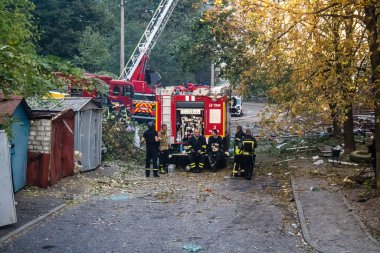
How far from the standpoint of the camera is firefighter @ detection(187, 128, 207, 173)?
53.3ft

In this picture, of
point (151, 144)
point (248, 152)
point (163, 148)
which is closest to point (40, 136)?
point (151, 144)

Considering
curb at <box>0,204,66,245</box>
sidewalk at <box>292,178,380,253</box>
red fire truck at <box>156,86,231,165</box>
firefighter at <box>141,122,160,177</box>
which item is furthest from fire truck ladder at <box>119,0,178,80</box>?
curb at <box>0,204,66,245</box>

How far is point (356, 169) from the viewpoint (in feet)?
50.9

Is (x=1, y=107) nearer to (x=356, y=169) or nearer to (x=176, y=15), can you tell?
(x=356, y=169)

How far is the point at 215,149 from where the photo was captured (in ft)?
54.3

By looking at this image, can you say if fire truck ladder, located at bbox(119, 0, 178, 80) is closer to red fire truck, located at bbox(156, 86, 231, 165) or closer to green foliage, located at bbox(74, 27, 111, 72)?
green foliage, located at bbox(74, 27, 111, 72)

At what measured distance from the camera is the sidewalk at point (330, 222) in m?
7.95

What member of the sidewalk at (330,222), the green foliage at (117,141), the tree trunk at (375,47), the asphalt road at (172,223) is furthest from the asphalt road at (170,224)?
the green foliage at (117,141)

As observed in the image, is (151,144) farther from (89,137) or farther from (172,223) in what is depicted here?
(172,223)

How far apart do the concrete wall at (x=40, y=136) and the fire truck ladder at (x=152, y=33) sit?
18045mm

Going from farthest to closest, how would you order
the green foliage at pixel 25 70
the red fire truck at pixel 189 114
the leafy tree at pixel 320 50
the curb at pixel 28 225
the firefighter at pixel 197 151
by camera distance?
the red fire truck at pixel 189 114, the firefighter at pixel 197 151, the leafy tree at pixel 320 50, the curb at pixel 28 225, the green foliage at pixel 25 70

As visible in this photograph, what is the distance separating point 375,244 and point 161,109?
33.4 feet

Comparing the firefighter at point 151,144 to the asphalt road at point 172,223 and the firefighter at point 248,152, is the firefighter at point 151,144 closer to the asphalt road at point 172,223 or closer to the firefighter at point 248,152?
the asphalt road at point 172,223

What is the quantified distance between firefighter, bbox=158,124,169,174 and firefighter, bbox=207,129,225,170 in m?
1.34
